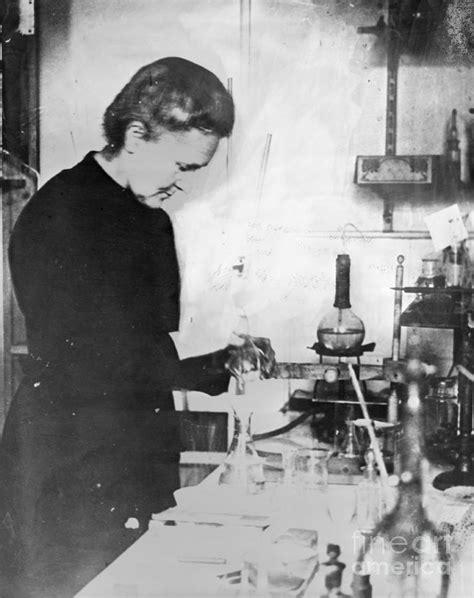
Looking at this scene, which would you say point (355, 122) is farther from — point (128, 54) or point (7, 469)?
point (7, 469)

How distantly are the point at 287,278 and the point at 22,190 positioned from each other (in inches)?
30.0

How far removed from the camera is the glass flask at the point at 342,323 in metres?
1.72

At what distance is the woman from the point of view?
1.77 meters

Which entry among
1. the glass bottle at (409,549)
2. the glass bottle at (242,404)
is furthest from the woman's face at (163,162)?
the glass bottle at (409,549)

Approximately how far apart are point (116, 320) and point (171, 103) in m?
0.60

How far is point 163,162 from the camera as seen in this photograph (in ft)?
5.85

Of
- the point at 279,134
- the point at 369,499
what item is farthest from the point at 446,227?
the point at 369,499

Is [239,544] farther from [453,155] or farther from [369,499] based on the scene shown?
[453,155]

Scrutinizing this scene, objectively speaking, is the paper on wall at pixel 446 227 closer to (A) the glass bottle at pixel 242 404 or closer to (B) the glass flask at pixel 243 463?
(A) the glass bottle at pixel 242 404

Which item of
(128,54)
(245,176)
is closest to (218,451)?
(245,176)

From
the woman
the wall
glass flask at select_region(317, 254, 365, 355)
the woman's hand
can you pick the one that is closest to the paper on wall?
the wall

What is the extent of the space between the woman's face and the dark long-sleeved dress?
0.14 ft

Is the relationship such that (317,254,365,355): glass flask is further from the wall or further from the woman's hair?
the woman's hair

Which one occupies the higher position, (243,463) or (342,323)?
(342,323)
